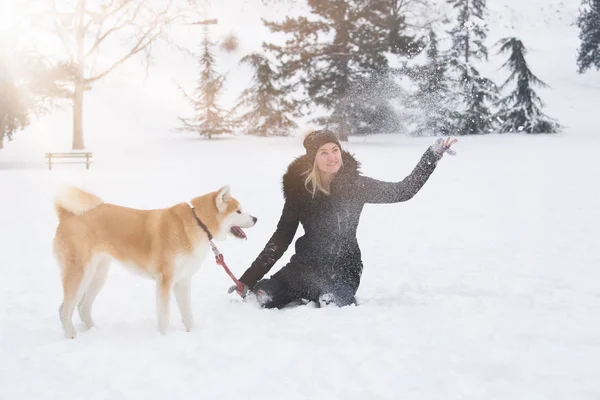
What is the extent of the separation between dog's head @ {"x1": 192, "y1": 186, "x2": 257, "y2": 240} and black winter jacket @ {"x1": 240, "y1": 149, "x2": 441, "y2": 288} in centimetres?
72

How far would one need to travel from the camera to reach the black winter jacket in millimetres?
4688

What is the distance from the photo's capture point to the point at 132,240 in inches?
156

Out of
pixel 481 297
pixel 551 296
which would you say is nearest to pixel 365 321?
pixel 481 297

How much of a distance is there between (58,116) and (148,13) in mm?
10415

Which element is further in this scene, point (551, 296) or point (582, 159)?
point (582, 159)

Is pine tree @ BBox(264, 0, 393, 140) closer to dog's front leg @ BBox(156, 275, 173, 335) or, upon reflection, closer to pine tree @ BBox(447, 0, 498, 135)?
pine tree @ BBox(447, 0, 498, 135)

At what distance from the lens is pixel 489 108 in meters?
30.4

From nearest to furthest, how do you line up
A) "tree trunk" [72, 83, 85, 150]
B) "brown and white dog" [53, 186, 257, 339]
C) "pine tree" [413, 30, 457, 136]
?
"brown and white dog" [53, 186, 257, 339] → "tree trunk" [72, 83, 85, 150] → "pine tree" [413, 30, 457, 136]

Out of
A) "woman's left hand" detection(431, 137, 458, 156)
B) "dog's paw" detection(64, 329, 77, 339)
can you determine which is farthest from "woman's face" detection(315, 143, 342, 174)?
"dog's paw" detection(64, 329, 77, 339)

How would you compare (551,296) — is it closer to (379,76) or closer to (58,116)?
(379,76)

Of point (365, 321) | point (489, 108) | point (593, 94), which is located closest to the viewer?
point (365, 321)

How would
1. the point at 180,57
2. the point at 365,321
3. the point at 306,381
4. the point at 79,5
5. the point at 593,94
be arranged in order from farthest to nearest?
the point at 180,57 → the point at 593,94 → the point at 79,5 → the point at 365,321 → the point at 306,381

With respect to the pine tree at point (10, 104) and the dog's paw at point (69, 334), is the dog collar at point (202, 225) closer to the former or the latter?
the dog's paw at point (69, 334)

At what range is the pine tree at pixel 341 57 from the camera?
2750 centimetres
